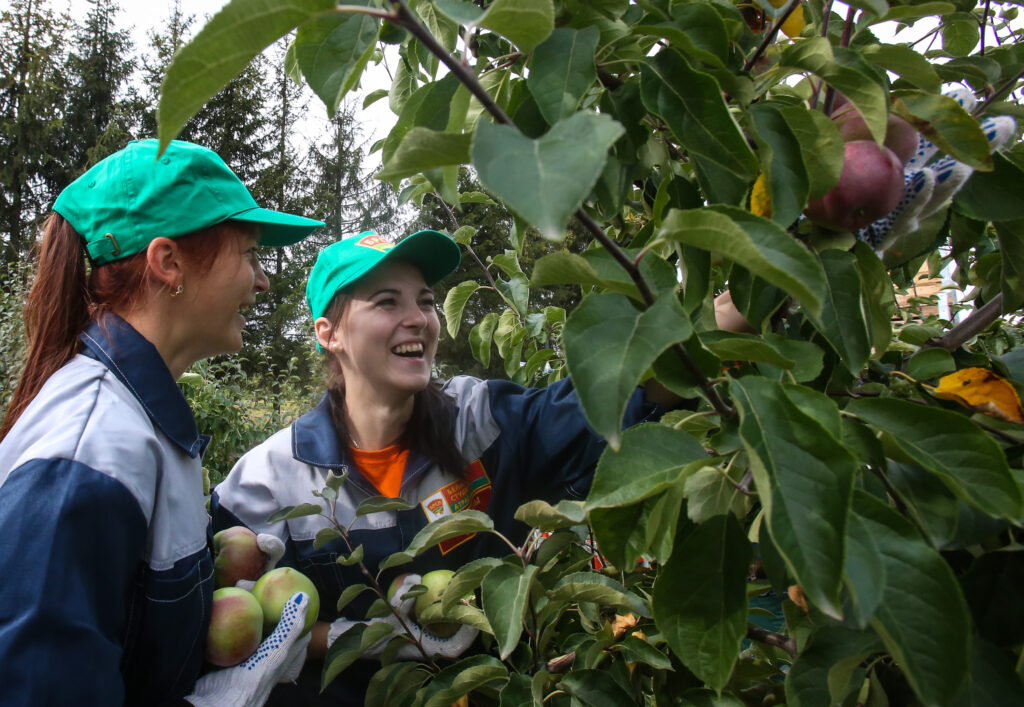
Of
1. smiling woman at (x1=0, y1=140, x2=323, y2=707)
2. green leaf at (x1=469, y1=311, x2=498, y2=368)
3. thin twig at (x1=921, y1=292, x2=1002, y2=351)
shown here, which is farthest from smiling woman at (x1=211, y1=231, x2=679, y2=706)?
thin twig at (x1=921, y1=292, x2=1002, y2=351)

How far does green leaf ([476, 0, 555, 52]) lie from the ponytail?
1.17 meters

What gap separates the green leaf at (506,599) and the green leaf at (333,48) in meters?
0.55

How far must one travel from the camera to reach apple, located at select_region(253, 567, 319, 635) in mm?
1334

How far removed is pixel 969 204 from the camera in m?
0.69

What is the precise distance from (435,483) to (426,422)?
0.17 m

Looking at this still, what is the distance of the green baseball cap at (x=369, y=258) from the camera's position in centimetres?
192

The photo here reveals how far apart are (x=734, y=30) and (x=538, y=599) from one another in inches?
29.4

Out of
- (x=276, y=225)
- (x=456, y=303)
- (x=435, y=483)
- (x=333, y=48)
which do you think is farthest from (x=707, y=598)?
(x=456, y=303)

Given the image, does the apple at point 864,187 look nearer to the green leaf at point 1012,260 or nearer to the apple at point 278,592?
the green leaf at point 1012,260

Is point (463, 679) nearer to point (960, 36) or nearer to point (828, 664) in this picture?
point (828, 664)

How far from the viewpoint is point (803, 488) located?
43 cm

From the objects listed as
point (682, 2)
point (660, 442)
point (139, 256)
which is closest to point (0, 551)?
point (139, 256)

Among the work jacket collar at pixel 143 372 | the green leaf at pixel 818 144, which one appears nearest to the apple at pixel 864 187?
the green leaf at pixel 818 144

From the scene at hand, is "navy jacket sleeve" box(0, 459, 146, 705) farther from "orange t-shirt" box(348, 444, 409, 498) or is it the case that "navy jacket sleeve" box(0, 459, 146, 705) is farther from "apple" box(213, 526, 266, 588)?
"orange t-shirt" box(348, 444, 409, 498)
